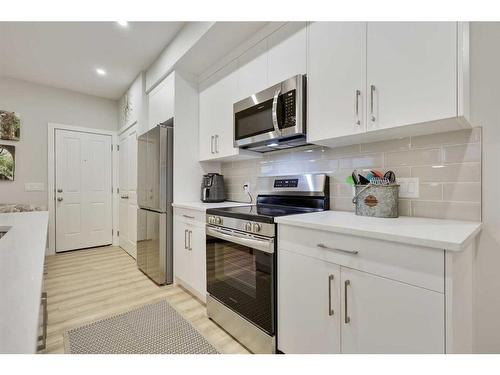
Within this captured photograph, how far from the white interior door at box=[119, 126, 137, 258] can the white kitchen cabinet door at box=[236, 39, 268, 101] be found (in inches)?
87.3

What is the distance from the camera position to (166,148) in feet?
8.51

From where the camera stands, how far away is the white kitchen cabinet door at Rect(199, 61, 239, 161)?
2295 mm

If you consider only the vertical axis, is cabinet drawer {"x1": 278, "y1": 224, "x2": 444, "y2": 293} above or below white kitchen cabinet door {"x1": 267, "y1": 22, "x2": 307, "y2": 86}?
below

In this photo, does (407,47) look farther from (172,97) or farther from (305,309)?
(172,97)

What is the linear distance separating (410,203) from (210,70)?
2206 mm

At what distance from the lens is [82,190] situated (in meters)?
4.07

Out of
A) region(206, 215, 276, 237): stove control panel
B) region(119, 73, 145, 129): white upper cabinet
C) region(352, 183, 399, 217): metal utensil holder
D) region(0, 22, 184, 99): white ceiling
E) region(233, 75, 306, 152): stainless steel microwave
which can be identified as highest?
region(0, 22, 184, 99): white ceiling

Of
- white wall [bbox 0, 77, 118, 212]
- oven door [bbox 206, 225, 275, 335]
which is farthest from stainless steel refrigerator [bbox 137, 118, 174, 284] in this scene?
white wall [bbox 0, 77, 118, 212]

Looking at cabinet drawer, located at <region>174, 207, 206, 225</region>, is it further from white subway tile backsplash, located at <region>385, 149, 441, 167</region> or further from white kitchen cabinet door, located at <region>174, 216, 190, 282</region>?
white subway tile backsplash, located at <region>385, 149, 441, 167</region>

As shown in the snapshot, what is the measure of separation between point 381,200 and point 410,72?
2.16 feet

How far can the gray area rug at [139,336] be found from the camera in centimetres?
158
